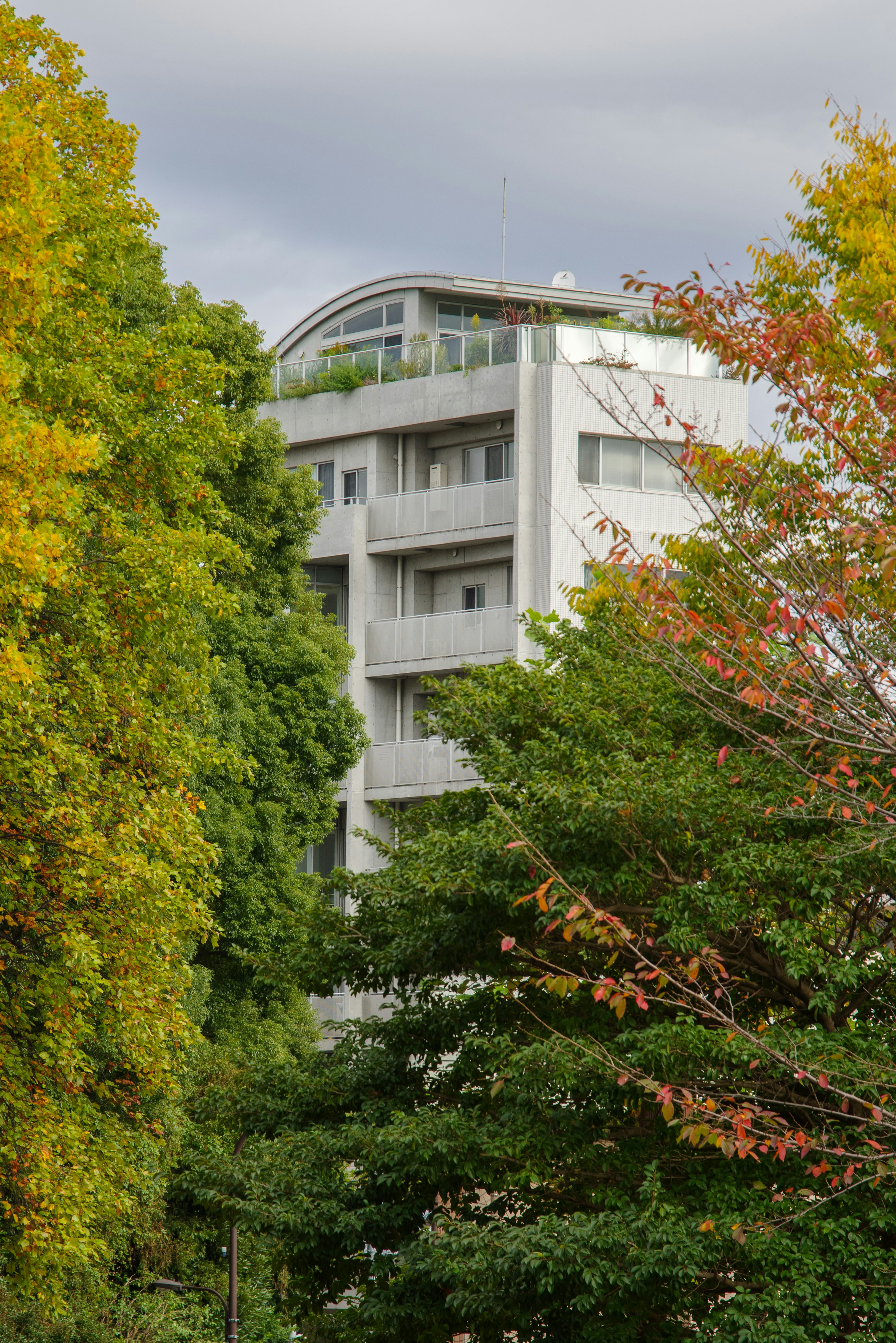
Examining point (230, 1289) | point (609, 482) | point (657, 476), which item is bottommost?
point (230, 1289)

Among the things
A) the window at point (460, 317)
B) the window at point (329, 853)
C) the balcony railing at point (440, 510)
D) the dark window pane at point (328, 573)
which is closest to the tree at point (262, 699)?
the balcony railing at point (440, 510)

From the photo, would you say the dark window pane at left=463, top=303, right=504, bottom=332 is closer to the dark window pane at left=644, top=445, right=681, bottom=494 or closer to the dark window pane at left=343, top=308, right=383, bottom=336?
the dark window pane at left=343, top=308, right=383, bottom=336

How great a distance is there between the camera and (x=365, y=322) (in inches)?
1705

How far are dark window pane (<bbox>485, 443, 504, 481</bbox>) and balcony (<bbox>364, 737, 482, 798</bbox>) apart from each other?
20.5ft

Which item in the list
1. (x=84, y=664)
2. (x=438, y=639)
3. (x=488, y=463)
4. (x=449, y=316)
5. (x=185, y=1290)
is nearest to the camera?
(x=84, y=664)

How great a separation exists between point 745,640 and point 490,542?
27.5 metres

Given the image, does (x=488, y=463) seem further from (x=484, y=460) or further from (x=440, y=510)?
(x=440, y=510)

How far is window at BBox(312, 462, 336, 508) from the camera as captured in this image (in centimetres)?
3744

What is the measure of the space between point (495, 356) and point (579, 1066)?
25.9 m

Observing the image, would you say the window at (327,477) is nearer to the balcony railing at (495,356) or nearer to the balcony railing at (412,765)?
the balcony railing at (495,356)

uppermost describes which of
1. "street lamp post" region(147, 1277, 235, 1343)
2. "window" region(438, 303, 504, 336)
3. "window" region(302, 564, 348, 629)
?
"window" region(438, 303, 504, 336)

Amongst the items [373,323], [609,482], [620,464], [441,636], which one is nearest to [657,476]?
[620,464]

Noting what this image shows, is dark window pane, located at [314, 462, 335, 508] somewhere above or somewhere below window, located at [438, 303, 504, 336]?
below

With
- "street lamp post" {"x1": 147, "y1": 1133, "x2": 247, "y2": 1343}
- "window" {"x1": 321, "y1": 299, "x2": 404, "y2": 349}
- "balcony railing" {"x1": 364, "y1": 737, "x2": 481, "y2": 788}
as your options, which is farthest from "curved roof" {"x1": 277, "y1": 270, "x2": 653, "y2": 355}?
"street lamp post" {"x1": 147, "y1": 1133, "x2": 247, "y2": 1343}
